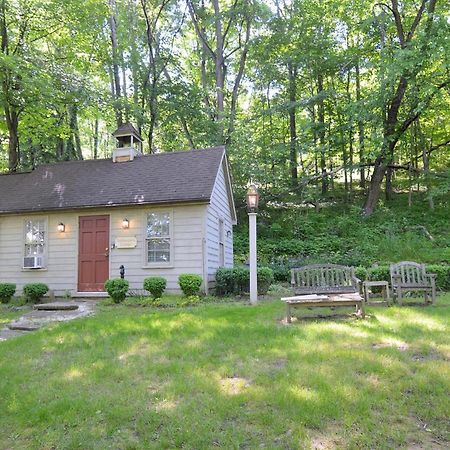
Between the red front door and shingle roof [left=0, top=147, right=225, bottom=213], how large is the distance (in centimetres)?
59

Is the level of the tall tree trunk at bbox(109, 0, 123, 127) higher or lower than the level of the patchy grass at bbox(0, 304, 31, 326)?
higher

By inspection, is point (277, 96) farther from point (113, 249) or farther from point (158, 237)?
point (113, 249)

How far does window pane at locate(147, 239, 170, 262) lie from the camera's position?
1107 cm

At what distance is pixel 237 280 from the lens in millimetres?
10898

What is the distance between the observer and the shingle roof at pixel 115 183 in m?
11.1

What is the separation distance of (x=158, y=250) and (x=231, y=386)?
24.1 feet

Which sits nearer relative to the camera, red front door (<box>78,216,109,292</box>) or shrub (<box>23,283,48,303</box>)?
shrub (<box>23,283,48,303</box>)

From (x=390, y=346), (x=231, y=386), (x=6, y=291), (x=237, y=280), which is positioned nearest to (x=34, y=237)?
(x=6, y=291)

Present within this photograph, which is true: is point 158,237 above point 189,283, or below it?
above

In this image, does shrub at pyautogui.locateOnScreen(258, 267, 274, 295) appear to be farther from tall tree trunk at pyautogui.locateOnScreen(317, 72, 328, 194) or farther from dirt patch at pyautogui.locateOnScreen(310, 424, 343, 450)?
tall tree trunk at pyautogui.locateOnScreen(317, 72, 328, 194)

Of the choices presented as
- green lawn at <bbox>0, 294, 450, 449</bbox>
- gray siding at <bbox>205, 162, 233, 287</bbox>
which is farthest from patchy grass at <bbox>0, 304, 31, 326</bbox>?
gray siding at <bbox>205, 162, 233, 287</bbox>

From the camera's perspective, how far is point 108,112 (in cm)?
1833

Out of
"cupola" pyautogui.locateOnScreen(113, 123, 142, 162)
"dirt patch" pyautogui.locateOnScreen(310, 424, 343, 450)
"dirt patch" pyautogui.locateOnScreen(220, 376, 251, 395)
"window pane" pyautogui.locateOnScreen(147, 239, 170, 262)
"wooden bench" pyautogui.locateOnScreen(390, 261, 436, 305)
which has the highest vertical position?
"cupola" pyautogui.locateOnScreen(113, 123, 142, 162)

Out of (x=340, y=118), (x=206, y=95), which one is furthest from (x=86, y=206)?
(x=340, y=118)
